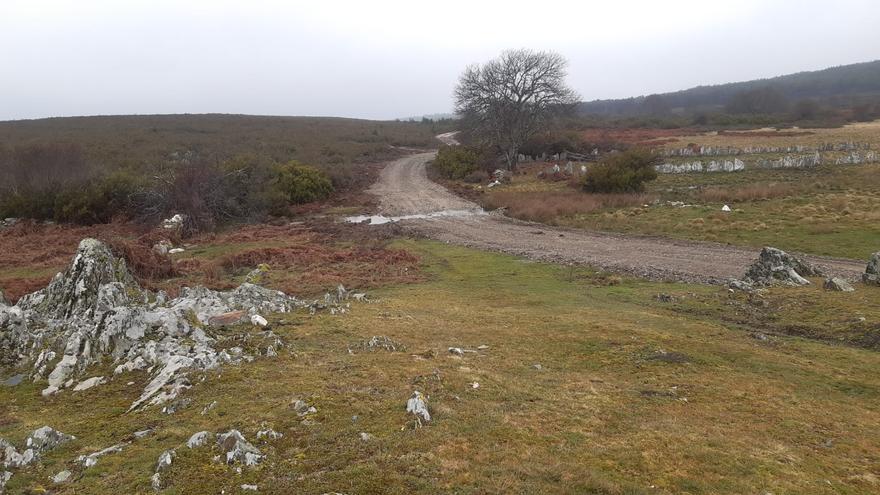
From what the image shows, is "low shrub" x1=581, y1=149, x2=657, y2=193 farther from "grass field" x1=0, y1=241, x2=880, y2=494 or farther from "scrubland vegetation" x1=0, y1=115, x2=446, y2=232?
"grass field" x1=0, y1=241, x2=880, y2=494

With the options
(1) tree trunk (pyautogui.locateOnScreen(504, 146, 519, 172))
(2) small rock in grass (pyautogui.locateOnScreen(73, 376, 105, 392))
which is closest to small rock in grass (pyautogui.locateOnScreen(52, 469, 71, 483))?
(2) small rock in grass (pyautogui.locateOnScreen(73, 376, 105, 392))

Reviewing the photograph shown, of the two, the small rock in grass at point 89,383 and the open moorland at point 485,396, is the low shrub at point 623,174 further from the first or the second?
the small rock in grass at point 89,383

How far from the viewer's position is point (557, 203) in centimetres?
3753

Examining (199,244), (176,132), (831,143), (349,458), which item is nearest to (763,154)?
(831,143)

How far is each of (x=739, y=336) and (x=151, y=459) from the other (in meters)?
13.0

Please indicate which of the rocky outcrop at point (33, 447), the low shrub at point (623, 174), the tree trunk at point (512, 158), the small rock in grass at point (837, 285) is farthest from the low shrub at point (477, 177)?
the rocky outcrop at point (33, 447)

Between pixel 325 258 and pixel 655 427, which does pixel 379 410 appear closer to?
pixel 655 427

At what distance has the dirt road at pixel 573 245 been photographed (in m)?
22.0

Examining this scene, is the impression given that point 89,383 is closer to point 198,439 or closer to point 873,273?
point 198,439

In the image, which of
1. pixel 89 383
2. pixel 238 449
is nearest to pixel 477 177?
pixel 89 383

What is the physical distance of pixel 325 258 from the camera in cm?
2527

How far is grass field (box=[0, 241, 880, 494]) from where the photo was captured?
6.59 m

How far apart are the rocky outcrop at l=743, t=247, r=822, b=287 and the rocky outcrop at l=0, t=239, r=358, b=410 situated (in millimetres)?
15859

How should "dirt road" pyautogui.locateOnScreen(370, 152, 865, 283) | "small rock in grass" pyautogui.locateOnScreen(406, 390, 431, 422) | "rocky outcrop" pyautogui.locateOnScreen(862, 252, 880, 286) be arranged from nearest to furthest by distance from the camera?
"small rock in grass" pyautogui.locateOnScreen(406, 390, 431, 422) → "rocky outcrop" pyautogui.locateOnScreen(862, 252, 880, 286) → "dirt road" pyautogui.locateOnScreen(370, 152, 865, 283)
